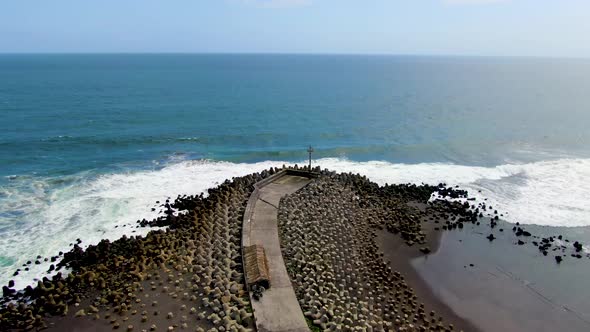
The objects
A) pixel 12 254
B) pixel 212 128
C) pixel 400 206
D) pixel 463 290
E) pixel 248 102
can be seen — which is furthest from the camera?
pixel 248 102

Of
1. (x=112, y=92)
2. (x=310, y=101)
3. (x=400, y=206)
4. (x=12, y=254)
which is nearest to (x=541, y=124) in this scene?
(x=310, y=101)

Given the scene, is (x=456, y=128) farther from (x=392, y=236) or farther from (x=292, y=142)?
(x=392, y=236)

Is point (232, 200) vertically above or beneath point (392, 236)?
above

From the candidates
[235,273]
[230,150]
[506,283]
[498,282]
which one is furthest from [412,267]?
[230,150]

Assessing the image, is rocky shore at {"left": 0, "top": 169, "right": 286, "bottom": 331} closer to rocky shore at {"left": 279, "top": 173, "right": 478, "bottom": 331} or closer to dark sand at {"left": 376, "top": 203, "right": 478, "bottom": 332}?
rocky shore at {"left": 279, "top": 173, "right": 478, "bottom": 331}

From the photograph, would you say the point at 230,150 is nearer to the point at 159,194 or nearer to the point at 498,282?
the point at 159,194

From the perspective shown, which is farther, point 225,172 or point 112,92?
point 112,92

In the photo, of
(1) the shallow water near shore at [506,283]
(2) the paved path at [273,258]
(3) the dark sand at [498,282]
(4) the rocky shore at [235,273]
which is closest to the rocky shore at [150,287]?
(4) the rocky shore at [235,273]
